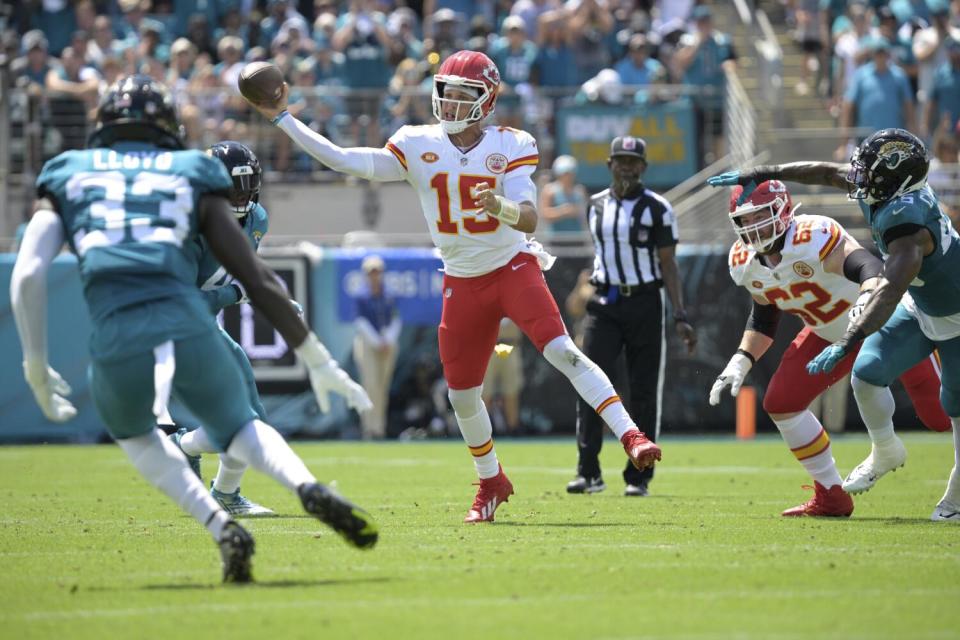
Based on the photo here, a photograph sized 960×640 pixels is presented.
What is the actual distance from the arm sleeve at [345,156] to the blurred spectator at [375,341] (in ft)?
25.2

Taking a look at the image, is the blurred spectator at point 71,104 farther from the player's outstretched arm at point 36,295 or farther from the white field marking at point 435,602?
the white field marking at point 435,602

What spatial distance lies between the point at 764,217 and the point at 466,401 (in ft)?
5.90

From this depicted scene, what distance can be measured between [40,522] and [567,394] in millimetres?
8528

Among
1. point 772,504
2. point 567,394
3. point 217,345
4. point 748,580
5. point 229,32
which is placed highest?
point 229,32

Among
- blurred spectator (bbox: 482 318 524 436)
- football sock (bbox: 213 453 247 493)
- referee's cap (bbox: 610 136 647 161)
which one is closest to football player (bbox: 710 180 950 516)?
referee's cap (bbox: 610 136 647 161)

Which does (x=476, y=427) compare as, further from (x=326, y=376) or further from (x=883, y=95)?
(x=883, y=95)

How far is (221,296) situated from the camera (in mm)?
7574

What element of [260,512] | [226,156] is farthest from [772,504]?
[226,156]

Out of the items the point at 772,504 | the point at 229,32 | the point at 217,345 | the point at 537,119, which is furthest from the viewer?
the point at 229,32

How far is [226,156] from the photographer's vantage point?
314 inches

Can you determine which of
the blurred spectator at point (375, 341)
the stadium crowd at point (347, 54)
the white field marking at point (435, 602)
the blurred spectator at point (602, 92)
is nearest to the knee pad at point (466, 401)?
the white field marking at point (435, 602)

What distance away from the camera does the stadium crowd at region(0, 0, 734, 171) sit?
630 inches

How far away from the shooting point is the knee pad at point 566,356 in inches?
284

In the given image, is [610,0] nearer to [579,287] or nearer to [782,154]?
[782,154]
